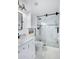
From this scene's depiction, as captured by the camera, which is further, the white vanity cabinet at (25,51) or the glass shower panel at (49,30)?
the glass shower panel at (49,30)

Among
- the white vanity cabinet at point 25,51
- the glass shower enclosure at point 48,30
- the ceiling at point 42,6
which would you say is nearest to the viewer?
the white vanity cabinet at point 25,51

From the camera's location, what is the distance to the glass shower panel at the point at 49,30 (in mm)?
3524

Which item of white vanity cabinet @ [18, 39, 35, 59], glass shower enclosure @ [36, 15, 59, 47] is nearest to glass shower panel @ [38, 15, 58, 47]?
Result: glass shower enclosure @ [36, 15, 59, 47]

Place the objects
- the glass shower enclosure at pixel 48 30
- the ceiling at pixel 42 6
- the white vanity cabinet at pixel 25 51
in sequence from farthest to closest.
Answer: the glass shower enclosure at pixel 48 30 < the ceiling at pixel 42 6 < the white vanity cabinet at pixel 25 51

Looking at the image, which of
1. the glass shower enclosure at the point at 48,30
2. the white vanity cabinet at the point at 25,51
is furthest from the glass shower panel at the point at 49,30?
the white vanity cabinet at the point at 25,51

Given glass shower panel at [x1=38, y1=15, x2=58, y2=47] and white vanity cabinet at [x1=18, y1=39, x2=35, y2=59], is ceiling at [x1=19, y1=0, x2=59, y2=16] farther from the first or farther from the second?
white vanity cabinet at [x1=18, y1=39, x2=35, y2=59]

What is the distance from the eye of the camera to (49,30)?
3.65 m

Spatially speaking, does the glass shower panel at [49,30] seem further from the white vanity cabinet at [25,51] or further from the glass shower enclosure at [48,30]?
the white vanity cabinet at [25,51]
